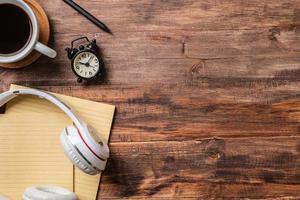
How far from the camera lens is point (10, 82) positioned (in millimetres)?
1143

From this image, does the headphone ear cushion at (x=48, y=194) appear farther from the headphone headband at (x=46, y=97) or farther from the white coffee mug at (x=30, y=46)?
the white coffee mug at (x=30, y=46)

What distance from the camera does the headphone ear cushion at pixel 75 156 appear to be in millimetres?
1068

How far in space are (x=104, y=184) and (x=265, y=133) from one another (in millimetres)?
312

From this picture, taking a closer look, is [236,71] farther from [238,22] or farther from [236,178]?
[236,178]

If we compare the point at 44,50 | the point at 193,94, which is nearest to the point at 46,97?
the point at 44,50

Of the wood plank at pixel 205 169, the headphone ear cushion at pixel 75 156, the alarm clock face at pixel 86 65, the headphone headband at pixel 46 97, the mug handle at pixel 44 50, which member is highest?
the mug handle at pixel 44 50

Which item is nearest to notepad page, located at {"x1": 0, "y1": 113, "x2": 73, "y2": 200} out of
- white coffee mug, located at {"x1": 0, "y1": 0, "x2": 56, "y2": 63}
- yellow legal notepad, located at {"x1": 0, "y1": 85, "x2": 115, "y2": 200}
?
yellow legal notepad, located at {"x1": 0, "y1": 85, "x2": 115, "y2": 200}

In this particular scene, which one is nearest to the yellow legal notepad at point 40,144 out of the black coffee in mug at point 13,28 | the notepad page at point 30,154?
the notepad page at point 30,154

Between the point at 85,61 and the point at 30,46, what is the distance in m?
0.10

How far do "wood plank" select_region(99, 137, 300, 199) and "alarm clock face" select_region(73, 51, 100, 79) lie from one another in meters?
0.14

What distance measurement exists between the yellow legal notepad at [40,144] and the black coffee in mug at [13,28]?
0.10 meters

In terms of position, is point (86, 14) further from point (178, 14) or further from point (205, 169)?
point (205, 169)

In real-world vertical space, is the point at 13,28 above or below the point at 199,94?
above

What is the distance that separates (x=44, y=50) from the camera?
1081mm
